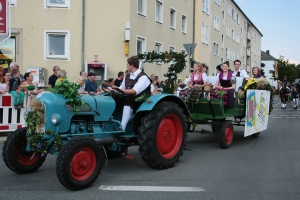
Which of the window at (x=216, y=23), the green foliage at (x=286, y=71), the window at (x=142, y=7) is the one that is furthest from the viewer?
the green foliage at (x=286, y=71)

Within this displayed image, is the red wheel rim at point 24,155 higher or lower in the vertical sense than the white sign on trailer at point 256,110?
lower

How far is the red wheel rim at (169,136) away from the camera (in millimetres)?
6316

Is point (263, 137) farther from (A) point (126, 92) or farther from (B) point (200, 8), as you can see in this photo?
(B) point (200, 8)

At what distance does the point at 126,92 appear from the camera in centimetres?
588

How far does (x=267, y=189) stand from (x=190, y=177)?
1.18 metres

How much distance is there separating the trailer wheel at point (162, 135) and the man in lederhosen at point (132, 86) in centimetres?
29

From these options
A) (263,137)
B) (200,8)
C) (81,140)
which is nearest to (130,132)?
(81,140)

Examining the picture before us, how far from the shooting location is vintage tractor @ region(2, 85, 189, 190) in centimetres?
494

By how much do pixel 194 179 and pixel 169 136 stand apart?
110cm

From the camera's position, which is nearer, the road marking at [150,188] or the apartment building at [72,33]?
the road marking at [150,188]

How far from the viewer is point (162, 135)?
20.8ft

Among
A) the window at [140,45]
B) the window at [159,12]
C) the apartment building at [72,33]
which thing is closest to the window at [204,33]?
the window at [159,12]

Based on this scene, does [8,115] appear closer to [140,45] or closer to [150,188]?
[150,188]

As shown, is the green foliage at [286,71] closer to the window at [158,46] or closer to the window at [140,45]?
the window at [158,46]
